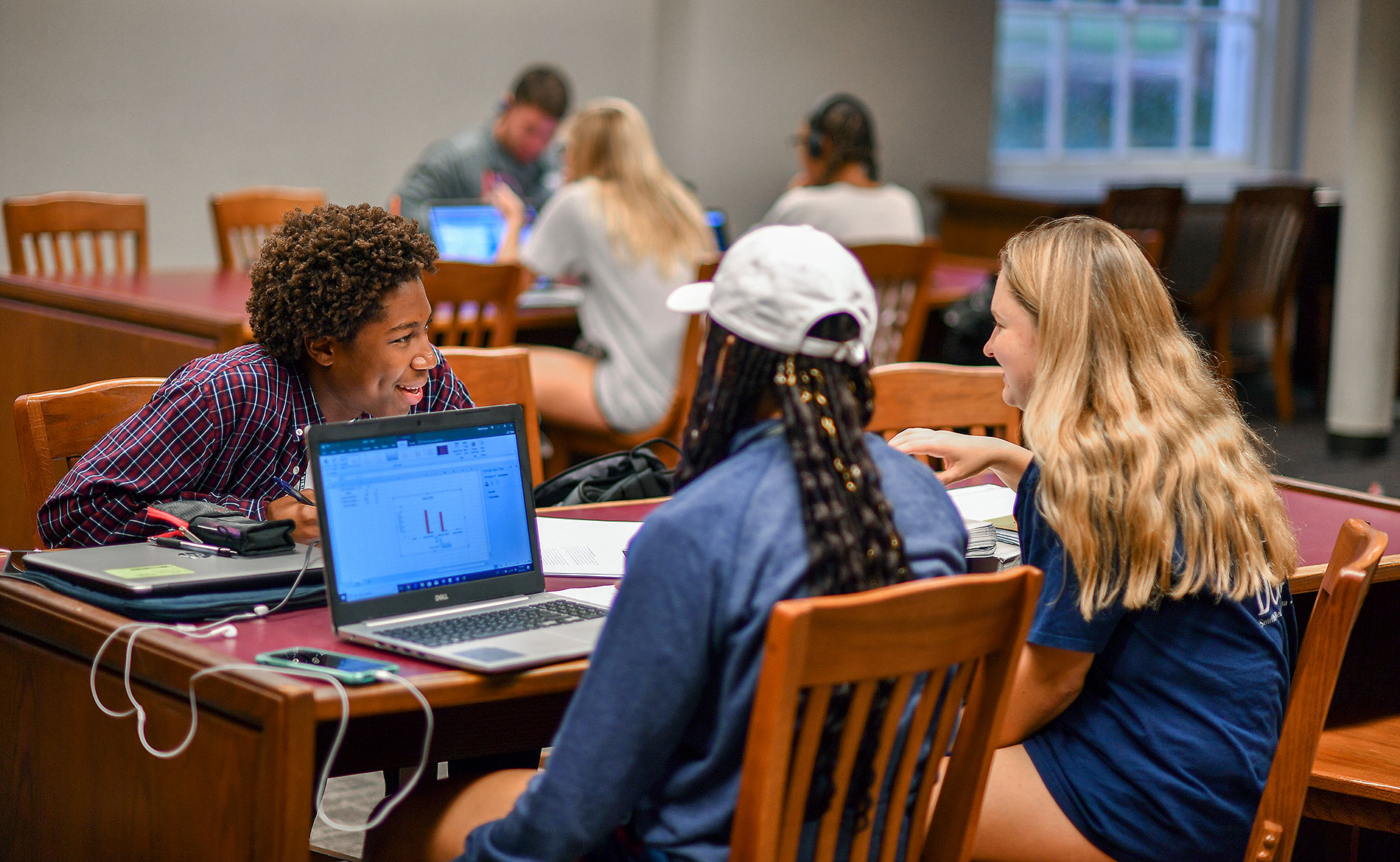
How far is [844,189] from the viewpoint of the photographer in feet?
14.7

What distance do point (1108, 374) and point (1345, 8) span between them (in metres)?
7.68

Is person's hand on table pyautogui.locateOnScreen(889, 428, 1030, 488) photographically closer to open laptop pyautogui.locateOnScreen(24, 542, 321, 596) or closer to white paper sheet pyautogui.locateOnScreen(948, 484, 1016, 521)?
white paper sheet pyautogui.locateOnScreen(948, 484, 1016, 521)

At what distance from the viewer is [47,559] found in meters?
1.58

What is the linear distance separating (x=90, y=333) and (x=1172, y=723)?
286 cm

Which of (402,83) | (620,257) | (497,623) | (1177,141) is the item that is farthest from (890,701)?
(1177,141)

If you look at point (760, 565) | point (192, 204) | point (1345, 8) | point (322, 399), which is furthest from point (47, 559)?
point (1345, 8)

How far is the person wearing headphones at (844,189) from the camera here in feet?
14.5

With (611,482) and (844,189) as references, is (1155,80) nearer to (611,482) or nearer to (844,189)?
(844,189)

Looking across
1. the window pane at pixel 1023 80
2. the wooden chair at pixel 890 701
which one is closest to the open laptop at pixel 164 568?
the wooden chair at pixel 890 701

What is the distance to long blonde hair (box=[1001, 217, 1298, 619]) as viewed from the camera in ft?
5.00

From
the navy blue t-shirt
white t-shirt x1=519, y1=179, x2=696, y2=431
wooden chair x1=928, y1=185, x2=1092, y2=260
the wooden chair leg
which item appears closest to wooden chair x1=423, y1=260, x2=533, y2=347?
white t-shirt x1=519, y1=179, x2=696, y2=431

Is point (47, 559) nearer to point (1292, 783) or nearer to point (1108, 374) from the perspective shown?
point (1108, 374)

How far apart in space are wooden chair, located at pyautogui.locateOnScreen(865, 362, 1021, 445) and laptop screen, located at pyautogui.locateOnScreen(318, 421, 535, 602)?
3.29 ft

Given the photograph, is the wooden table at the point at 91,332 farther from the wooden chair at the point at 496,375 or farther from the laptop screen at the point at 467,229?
the wooden chair at the point at 496,375
